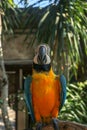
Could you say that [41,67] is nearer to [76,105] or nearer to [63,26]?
[63,26]

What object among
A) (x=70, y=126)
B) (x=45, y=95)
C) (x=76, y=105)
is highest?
(x=45, y=95)

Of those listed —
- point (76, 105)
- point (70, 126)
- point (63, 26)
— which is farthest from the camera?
point (76, 105)

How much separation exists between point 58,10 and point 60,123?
258cm

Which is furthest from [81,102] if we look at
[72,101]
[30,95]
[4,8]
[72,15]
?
[30,95]

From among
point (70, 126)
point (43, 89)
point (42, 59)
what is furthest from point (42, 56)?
point (70, 126)

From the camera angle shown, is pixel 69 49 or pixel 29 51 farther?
pixel 29 51

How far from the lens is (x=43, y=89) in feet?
9.61

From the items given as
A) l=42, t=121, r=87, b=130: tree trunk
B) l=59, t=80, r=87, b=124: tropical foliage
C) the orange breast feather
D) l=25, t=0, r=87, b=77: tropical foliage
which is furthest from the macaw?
l=59, t=80, r=87, b=124: tropical foliage

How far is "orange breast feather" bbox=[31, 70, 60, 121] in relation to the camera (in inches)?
115

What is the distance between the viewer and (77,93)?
5.91 metres

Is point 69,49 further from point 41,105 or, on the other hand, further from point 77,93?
point 41,105

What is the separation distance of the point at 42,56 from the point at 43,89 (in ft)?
0.89

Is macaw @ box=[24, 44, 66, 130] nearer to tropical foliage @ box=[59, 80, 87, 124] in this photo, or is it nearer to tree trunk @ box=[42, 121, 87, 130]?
tree trunk @ box=[42, 121, 87, 130]

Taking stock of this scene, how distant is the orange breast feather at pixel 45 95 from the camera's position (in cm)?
292
